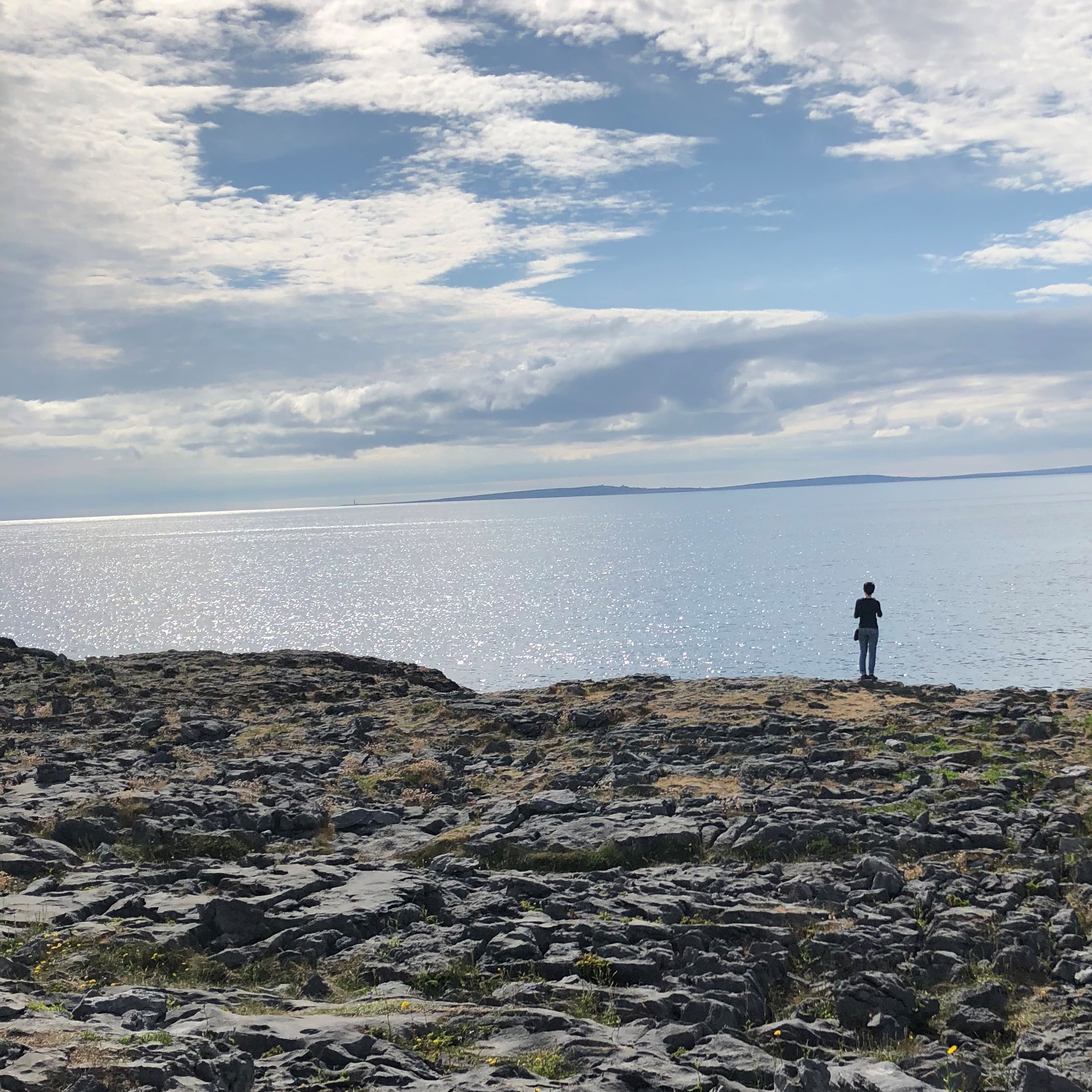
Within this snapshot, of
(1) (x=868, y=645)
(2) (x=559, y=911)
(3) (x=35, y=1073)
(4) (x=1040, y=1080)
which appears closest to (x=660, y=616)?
(1) (x=868, y=645)

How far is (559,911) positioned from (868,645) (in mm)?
24765

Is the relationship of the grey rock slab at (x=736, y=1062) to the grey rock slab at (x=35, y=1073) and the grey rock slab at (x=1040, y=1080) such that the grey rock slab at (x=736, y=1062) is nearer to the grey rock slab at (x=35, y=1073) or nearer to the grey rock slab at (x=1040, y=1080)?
the grey rock slab at (x=1040, y=1080)

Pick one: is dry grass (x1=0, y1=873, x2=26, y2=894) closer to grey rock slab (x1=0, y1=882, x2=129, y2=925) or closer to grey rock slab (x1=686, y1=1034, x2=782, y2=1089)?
grey rock slab (x1=0, y1=882, x2=129, y2=925)

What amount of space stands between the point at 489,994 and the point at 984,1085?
5436mm

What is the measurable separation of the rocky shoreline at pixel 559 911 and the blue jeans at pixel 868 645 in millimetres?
8294

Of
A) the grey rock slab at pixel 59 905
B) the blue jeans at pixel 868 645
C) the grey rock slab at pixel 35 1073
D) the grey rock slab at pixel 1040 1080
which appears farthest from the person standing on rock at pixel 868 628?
the grey rock slab at pixel 35 1073

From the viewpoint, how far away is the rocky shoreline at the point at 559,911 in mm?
9945

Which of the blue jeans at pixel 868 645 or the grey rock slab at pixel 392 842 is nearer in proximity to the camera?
the grey rock slab at pixel 392 842

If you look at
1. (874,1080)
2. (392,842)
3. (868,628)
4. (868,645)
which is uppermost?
(868,628)

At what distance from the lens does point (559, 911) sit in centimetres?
1409

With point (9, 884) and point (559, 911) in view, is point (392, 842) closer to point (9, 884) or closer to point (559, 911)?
point (559, 911)

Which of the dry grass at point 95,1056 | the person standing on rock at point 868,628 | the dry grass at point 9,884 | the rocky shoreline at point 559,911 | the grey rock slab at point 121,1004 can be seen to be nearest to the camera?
the dry grass at point 95,1056

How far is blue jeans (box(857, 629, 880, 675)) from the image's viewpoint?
3519cm

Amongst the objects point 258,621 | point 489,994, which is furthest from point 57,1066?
point 258,621
